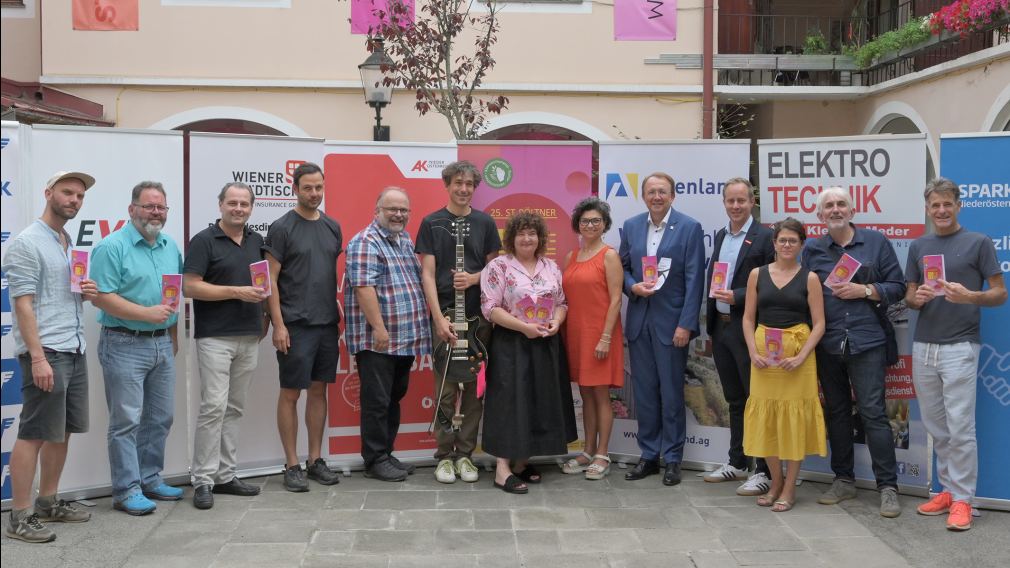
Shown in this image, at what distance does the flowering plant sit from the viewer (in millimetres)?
9883

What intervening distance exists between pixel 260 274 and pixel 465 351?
1.31 m

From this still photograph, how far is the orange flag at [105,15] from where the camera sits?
38.9 ft

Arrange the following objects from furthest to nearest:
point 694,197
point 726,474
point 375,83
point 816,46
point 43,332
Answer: point 816,46, point 375,83, point 694,197, point 726,474, point 43,332

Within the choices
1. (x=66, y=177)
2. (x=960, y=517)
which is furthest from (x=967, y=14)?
(x=66, y=177)

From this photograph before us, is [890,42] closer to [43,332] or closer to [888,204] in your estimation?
[888,204]

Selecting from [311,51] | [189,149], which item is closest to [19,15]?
[311,51]

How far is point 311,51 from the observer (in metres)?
12.2

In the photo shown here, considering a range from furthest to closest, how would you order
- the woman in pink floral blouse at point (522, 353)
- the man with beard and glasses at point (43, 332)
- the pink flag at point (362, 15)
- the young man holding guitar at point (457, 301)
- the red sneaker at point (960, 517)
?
the pink flag at point (362, 15) → the young man holding guitar at point (457, 301) → the woman in pink floral blouse at point (522, 353) → the red sneaker at point (960, 517) → the man with beard and glasses at point (43, 332)

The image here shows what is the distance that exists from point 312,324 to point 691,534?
246cm

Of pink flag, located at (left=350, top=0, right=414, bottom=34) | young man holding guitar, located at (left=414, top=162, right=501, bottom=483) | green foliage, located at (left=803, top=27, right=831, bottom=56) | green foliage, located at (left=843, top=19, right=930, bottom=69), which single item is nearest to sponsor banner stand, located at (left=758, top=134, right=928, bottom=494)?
young man holding guitar, located at (left=414, top=162, right=501, bottom=483)

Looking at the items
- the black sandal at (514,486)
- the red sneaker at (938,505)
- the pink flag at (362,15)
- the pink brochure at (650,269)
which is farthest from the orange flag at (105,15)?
the red sneaker at (938,505)

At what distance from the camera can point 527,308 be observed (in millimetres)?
5496

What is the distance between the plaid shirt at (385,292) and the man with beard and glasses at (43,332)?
1.48 metres

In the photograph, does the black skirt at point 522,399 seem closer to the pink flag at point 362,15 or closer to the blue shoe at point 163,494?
the blue shoe at point 163,494
